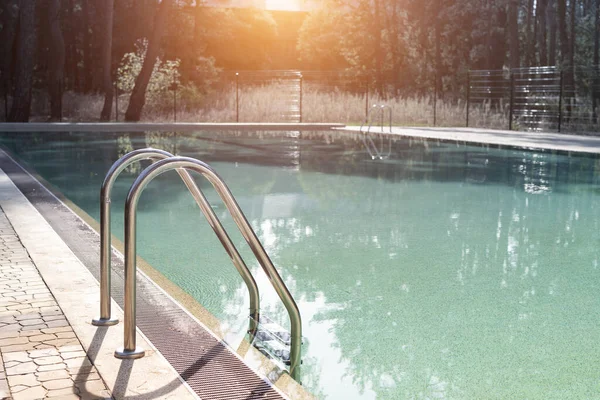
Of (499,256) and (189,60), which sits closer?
(499,256)

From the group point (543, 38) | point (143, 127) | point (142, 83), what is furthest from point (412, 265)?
point (543, 38)

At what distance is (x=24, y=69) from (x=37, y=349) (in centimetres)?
2435

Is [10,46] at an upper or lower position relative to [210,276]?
upper

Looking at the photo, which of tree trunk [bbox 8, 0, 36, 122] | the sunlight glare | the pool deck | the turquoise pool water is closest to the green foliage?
tree trunk [bbox 8, 0, 36, 122]

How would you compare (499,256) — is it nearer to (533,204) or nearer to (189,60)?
(533,204)

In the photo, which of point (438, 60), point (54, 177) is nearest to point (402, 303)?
point (54, 177)

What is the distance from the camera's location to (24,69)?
26.2 m

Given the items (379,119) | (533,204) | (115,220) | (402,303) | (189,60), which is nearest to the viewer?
(402,303)

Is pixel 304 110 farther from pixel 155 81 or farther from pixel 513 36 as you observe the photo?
pixel 513 36

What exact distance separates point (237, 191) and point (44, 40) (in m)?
27.7

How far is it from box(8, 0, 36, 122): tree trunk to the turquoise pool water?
12603mm

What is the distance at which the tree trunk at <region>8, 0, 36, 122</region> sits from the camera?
25906 mm

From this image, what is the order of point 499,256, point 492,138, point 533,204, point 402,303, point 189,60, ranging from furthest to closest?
point 189,60
point 492,138
point 533,204
point 499,256
point 402,303

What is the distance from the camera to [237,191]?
35.9ft
